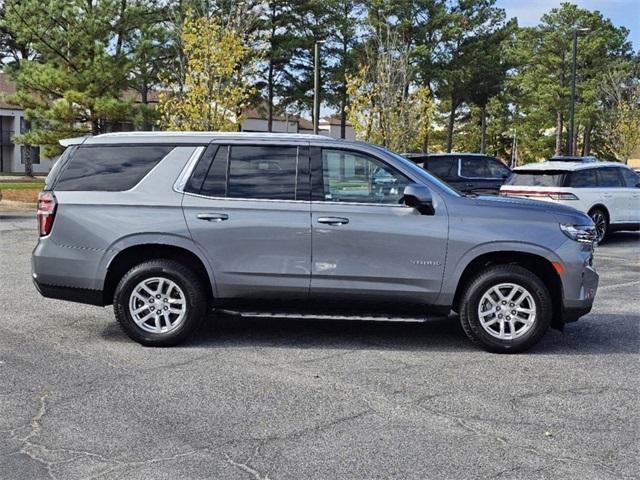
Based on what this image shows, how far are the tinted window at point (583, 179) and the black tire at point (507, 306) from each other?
8977 mm

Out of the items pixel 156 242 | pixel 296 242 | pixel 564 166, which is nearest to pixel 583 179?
pixel 564 166

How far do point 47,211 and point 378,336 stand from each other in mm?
3231

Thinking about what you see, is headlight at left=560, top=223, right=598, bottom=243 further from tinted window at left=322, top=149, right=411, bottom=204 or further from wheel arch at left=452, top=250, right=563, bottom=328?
tinted window at left=322, top=149, right=411, bottom=204

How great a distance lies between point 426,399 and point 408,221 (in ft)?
5.72

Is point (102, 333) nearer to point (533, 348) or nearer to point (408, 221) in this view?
point (408, 221)

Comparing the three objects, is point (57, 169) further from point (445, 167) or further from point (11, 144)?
point (11, 144)

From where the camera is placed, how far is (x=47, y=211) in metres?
6.52

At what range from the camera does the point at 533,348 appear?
21.9ft

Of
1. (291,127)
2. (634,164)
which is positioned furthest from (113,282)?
(634,164)

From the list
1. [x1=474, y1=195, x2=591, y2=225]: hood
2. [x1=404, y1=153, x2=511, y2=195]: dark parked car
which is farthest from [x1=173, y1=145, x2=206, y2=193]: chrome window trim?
[x1=404, y1=153, x2=511, y2=195]: dark parked car

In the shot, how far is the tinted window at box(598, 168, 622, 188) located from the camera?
1522 cm

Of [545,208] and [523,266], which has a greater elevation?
[545,208]

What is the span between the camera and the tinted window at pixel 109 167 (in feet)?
21.5

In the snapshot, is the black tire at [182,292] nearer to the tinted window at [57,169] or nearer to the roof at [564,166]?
the tinted window at [57,169]
